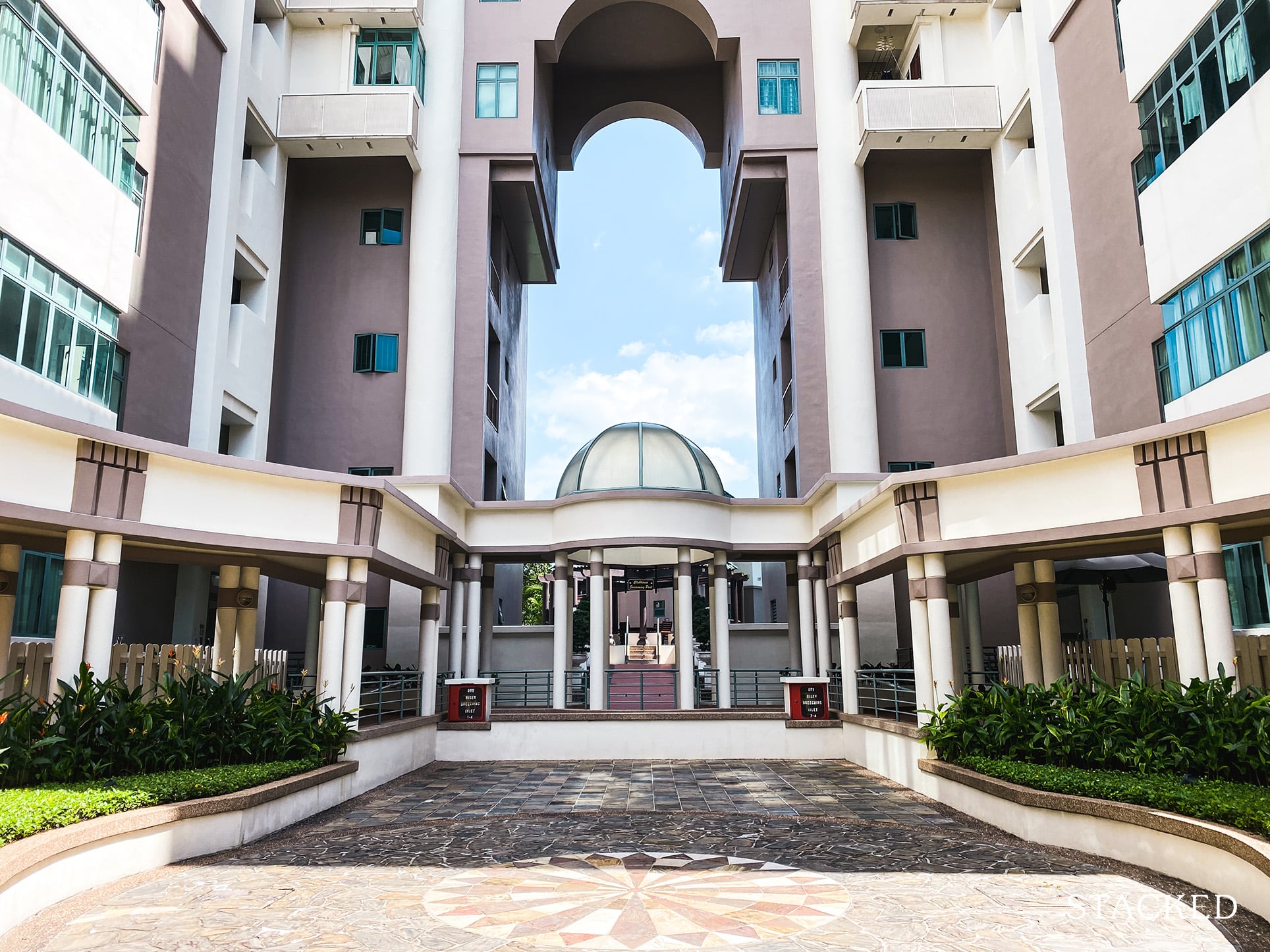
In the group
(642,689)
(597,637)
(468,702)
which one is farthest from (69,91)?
(642,689)

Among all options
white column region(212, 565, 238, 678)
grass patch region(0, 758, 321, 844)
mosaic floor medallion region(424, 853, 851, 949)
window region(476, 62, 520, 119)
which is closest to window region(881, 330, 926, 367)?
window region(476, 62, 520, 119)

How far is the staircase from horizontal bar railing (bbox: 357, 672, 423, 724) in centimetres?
451

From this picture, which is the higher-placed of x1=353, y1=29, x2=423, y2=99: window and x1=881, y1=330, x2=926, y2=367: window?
x1=353, y1=29, x2=423, y2=99: window

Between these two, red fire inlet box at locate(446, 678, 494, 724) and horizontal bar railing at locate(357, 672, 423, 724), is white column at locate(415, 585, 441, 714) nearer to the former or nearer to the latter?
horizontal bar railing at locate(357, 672, 423, 724)

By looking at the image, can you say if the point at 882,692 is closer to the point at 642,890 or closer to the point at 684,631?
the point at 684,631

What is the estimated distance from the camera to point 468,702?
19812mm

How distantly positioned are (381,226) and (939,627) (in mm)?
19594

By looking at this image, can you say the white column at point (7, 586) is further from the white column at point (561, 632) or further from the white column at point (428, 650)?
the white column at point (561, 632)

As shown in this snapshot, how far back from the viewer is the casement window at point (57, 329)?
46.5 ft

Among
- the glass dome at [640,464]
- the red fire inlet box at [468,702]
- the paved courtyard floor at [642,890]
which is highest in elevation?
the glass dome at [640,464]

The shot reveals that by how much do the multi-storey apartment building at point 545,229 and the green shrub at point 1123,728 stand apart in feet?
20.3

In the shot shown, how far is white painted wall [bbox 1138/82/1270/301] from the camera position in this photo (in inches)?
544

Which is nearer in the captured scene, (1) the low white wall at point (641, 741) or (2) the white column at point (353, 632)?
(2) the white column at point (353, 632)

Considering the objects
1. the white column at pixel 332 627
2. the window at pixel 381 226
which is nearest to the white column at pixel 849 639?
the white column at pixel 332 627
